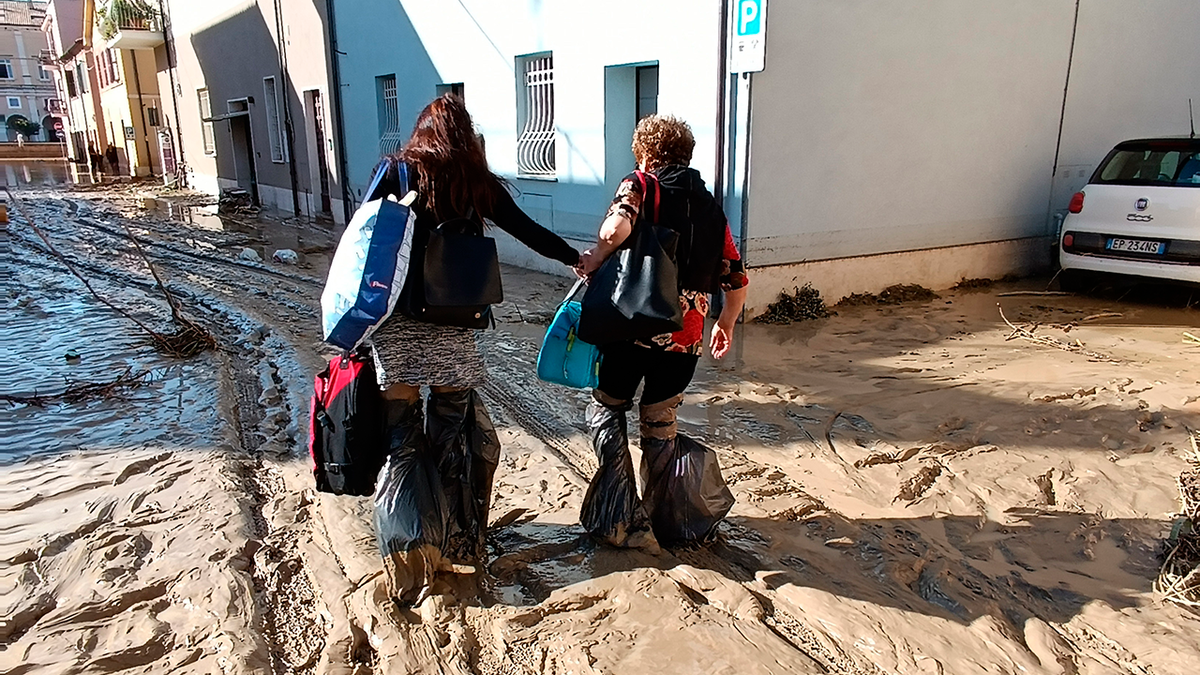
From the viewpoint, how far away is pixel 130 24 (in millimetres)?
22188

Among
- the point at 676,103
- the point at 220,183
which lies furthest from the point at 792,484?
the point at 220,183

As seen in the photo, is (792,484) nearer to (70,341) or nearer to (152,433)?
(152,433)

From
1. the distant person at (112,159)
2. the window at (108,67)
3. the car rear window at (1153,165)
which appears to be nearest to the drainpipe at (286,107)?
the car rear window at (1153,165)

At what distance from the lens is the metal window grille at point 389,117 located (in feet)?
40.7

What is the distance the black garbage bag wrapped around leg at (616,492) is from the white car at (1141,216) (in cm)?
684

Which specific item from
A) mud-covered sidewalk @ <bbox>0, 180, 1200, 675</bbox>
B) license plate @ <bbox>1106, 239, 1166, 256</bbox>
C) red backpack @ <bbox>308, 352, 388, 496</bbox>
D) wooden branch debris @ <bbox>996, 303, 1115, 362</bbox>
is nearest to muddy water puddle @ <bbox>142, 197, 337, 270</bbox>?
mud-covered sidewalk @ <bbox>0, 180, 1200, 675</bbox>

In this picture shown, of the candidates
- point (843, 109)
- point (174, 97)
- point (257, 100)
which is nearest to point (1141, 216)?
point (843, 109)

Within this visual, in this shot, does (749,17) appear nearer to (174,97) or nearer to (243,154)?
(243,154)

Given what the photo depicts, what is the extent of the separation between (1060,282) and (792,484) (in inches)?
269

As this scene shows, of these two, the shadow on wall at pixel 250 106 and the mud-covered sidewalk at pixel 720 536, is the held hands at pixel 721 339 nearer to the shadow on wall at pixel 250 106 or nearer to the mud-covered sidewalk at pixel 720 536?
the mud-covered sidewalk at pixel 720 536

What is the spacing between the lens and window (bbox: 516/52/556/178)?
9266 millimetres

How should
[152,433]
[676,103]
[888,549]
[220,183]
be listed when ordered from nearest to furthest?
[888,549]
[152,433]
[676,103]
[220,183]

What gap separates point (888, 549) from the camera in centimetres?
321

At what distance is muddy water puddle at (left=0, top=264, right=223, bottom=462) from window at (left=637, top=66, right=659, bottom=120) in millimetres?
5049
